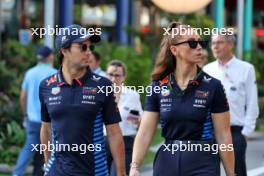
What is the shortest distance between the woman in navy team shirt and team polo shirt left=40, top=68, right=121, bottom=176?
0.38 metres

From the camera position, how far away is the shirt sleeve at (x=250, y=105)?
8406mm

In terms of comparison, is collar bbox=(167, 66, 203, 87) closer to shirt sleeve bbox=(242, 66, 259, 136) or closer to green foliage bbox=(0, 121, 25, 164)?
shirt sleeve bbox=(242, 66, 259, 136)

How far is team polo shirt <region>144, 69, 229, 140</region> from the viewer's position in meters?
5.88

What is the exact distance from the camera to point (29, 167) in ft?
41.0

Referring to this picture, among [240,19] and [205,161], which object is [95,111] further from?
[240,19]

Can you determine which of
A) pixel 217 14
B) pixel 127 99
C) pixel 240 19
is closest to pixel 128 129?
pixel 127 99

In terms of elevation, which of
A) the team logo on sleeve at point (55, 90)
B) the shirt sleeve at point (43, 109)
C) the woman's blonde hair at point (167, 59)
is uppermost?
the woman's blonde hair at point (167, 59)

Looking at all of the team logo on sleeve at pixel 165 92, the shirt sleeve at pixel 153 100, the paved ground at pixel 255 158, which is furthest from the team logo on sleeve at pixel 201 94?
the paved ground at pixel 255 158

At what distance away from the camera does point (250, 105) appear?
8.55 m

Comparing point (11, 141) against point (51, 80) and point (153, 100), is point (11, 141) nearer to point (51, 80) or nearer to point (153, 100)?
point (51, 80)

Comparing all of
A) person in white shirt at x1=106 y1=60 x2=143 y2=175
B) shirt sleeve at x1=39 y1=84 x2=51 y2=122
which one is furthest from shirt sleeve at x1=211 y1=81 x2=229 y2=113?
person in white shirt at x1=106 y1=60 x2=143 y2=175

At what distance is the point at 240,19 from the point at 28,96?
55.1ft

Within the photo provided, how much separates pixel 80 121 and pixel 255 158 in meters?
9.80

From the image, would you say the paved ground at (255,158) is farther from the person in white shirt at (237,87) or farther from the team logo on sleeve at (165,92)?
the team logo on sleeve at (165,92)
